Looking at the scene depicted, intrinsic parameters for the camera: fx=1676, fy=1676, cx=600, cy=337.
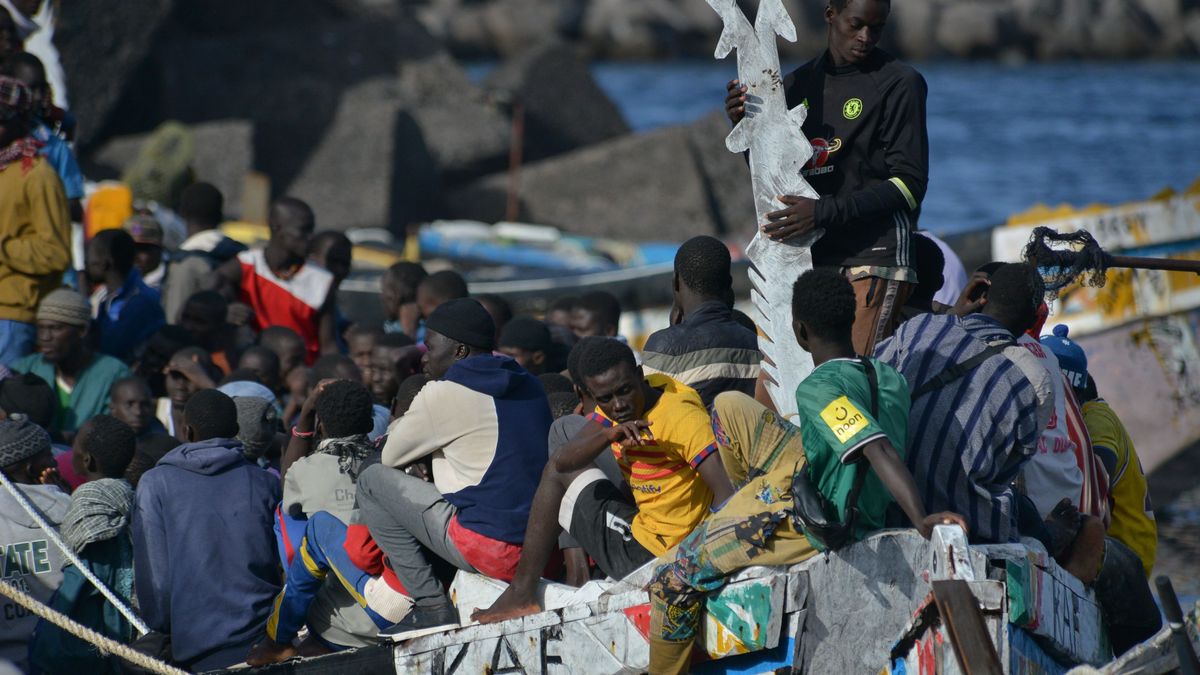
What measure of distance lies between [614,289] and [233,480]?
5717 mm

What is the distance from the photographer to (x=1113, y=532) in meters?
6.52

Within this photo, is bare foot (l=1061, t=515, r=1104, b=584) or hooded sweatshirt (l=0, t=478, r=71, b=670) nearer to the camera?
bare foot (l=1061, t=515, r=1104, b=584)

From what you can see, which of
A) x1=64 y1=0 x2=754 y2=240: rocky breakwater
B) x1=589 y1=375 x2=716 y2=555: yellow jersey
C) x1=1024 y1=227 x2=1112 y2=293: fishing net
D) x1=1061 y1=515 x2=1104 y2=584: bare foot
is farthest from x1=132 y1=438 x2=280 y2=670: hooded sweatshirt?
x1=64 y1=0 x2=754 y2=240: rocky breakwater

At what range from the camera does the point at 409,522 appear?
6.14 meters

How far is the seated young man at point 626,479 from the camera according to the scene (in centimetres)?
551

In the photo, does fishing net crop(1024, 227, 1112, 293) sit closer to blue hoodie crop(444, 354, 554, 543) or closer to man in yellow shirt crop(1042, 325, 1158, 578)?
man in yellow shirt crop(1042, 325, 1158, 578)

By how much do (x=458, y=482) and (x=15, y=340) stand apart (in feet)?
11.5

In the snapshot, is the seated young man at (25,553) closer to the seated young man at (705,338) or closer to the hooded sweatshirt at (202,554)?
the hooded sweatshirt at (202,554)

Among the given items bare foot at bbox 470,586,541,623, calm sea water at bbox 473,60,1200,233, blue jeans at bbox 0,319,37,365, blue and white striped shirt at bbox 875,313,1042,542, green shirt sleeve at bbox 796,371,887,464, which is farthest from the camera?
calm sea water at bbox 473,60,1200,233

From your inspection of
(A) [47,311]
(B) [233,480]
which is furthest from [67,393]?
(B) [233,480]

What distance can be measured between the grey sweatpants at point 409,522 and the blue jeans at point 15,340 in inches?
122

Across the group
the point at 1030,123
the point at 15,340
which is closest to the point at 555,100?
the point at 15,340

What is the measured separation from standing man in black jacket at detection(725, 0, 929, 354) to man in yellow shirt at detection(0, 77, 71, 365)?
4011mm

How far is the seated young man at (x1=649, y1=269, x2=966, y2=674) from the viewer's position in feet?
15.7
